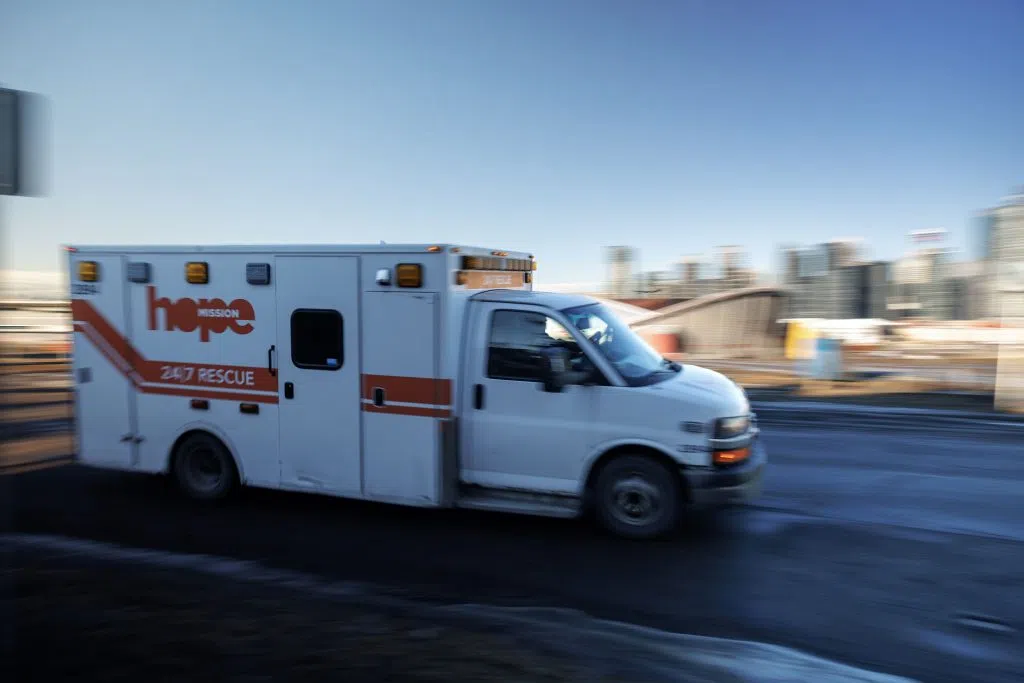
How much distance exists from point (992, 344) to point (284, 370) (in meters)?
30.4

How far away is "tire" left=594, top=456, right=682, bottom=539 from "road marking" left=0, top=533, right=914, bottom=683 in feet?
5.05

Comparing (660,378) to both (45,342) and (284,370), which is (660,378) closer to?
(284,370)

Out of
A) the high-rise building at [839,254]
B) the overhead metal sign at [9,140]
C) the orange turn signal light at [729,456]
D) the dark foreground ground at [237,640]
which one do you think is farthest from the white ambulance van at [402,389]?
the high-rise building at [839,254]

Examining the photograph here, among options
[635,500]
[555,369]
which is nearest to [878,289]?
[635,500]

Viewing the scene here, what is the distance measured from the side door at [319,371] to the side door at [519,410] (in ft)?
3.63

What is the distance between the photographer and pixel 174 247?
295 inches

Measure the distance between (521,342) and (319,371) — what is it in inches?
75.5

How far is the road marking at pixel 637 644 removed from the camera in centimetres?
412

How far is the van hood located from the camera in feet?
20.5

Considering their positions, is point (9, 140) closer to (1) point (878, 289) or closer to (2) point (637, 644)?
(2) point (637, 644)

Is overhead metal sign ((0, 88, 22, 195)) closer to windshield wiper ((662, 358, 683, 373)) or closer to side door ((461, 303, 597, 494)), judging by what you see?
side door ((461, 303, 597, 494))

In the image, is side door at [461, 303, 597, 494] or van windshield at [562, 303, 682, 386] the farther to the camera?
van windshield at [562, 303, 682, 386]

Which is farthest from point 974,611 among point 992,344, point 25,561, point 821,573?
point 992,344

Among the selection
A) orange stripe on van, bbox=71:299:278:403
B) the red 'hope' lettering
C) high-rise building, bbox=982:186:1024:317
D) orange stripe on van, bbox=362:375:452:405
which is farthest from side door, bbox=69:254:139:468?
high-rise building, bbox=982:186:1024:317
